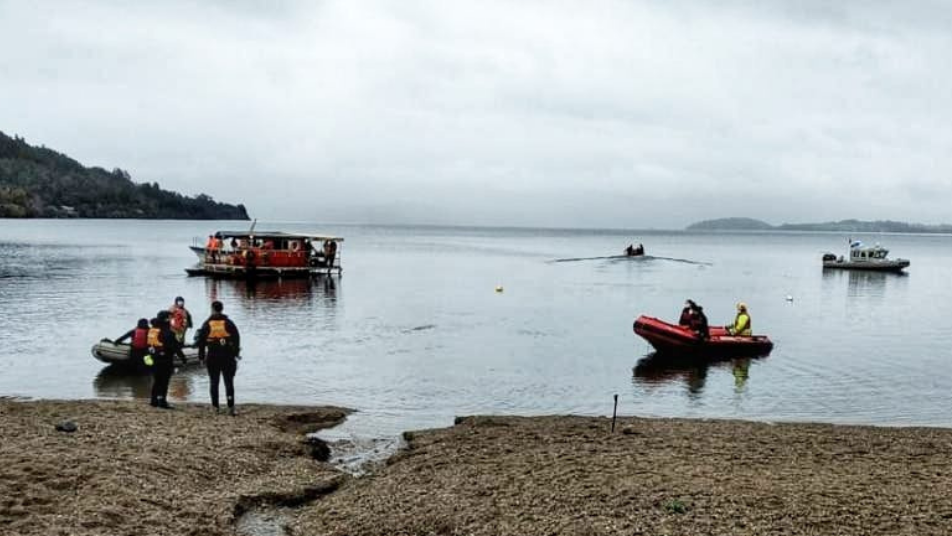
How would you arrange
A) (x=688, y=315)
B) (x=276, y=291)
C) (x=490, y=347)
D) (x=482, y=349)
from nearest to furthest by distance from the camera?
(x=688, y=315) < (x=482, y=349) < (x=490, y=347) < (x=276, y=291)

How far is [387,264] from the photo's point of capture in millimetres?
84000

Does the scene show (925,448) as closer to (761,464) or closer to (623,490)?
(761,464)

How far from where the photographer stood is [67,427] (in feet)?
40.5

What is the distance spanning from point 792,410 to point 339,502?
14080 millimetres

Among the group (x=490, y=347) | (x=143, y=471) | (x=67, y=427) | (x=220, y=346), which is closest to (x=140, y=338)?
(x=220, y=346)

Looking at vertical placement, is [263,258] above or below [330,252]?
below

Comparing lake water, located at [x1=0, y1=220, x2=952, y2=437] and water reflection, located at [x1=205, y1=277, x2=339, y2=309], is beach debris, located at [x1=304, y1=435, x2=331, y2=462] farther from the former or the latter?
water reflection, located at [x1=205, y1=277, x2=339, y2=309]

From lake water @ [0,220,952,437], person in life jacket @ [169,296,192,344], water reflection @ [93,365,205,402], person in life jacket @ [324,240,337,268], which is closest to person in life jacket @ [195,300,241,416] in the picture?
lake water @ [0,220,952,437]

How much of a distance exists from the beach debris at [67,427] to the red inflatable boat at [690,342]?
63.5 feet

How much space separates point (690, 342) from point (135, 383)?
1722 cm

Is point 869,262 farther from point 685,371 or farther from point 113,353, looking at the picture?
point 113,353

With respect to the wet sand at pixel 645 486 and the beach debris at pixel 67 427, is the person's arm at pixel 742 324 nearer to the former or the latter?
the wet sand at pixel 645 486

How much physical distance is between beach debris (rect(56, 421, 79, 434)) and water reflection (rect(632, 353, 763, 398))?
50.6 feet

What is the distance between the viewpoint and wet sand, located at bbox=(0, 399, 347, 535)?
8.94 meters
